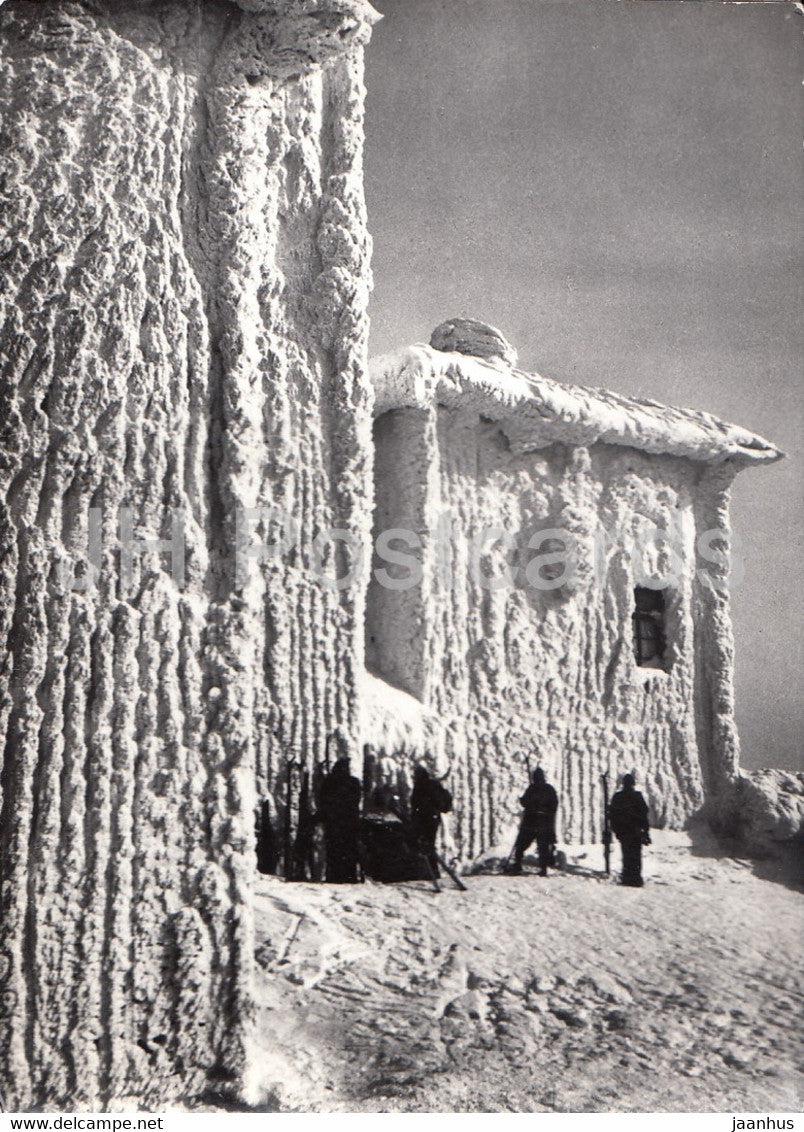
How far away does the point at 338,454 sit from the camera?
6.70 ft

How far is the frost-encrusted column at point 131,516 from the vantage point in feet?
4.48

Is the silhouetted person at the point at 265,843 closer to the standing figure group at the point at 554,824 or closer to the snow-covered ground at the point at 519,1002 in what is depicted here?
the snow-covered ground at the point at 519,1002

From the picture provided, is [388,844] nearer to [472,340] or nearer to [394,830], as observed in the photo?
[394,830]

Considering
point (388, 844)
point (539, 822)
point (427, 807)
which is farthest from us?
point (539, 822)

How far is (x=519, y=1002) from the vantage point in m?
1.72

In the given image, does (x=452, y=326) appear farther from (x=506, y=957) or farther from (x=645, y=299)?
(x=506, y=957)

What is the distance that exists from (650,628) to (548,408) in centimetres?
82

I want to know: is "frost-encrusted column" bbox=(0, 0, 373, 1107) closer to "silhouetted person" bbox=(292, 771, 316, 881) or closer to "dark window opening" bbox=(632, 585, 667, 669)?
"silhouetted person" bbox=(292, 771, 316, 881)

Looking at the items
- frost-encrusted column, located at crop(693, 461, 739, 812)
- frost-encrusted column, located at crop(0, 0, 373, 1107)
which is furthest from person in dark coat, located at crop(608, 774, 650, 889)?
frost-encrusted column, located at crop(0, 0, 373, 1107)

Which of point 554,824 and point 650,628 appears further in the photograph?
point 650,628

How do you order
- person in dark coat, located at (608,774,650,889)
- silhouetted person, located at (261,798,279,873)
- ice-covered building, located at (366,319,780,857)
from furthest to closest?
ice-covered building, located at (366,319,780,857) → person in dark coat, located at (608,774,650,889) → silhouetted person, located at (261,798,279,873)

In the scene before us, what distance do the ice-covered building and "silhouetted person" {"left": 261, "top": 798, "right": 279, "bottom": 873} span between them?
0.42 m

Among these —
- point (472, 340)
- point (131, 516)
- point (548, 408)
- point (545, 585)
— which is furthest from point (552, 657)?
point (131, 516)

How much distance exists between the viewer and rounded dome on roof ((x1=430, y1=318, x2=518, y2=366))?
8.11 feet
